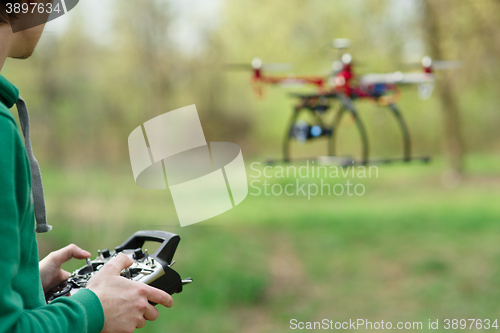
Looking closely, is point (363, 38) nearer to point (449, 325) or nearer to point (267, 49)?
point (267, 49)

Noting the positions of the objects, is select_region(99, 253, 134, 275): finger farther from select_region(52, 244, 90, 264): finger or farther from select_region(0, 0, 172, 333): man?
select_region(52, 244, 90, 264): finger

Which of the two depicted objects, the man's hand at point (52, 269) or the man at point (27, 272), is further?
the man's hand at point (52, 269)

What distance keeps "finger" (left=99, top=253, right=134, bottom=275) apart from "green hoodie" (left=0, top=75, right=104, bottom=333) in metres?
0.04

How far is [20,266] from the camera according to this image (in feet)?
1.31

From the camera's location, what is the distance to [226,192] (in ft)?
9.40

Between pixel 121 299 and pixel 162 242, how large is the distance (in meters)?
0.15

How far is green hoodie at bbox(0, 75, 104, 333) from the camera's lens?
1.15ft

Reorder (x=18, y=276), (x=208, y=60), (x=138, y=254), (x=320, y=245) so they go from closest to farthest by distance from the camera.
A: (x=18, y=276), (x=138, y=254), (x=208, y=60), (x=320, y=245)

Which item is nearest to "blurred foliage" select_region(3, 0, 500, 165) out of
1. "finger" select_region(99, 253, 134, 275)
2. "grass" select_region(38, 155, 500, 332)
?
"grass" select_region(38, 155, 500, 332)

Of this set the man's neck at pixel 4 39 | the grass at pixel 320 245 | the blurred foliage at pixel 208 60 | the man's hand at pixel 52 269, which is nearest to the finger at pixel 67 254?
the man's hand at pixel 52 269

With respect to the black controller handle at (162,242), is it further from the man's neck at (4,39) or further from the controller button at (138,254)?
the man's neck at (4,39)

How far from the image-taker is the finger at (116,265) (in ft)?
1.54

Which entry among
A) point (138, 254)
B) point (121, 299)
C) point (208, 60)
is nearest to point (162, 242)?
point (138, 254)

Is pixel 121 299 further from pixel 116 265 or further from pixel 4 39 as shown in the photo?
pixel 4 39
